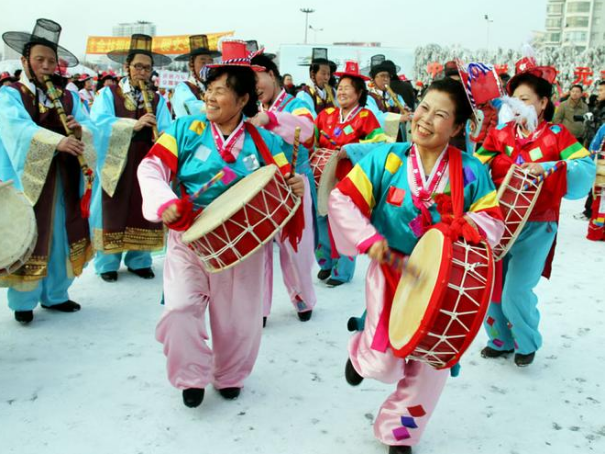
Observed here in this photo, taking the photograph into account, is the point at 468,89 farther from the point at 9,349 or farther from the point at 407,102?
the point at 407,102

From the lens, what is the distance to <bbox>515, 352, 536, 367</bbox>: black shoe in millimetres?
3443

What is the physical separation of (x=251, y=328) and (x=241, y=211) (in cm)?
80

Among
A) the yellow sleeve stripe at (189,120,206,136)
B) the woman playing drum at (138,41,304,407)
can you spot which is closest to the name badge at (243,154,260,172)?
the woman playing drum at (138,41,304,407)

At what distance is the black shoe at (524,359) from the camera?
344cm

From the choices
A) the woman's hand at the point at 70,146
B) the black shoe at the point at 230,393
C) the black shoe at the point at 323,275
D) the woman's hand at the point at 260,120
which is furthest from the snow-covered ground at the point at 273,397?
the woman's hand at the point at 260,120

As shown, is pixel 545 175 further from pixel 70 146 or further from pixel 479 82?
pixel 70 146

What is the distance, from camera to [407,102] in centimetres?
898

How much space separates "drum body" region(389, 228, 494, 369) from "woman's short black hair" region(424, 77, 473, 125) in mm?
599

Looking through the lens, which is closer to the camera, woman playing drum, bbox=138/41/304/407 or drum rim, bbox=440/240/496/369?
drum rim, bbox=440/240/496/369

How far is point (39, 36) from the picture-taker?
3775mm

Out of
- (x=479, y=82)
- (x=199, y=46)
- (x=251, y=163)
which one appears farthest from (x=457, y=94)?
(x=199, y=46)

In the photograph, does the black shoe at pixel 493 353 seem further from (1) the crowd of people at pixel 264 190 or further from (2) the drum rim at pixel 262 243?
(2) the drum rim at pixel 262 243

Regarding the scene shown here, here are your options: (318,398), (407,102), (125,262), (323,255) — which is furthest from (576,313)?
(407,102)

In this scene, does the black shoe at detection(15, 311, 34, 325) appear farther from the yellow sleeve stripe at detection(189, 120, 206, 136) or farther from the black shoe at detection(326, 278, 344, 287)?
the black shoe at detection(326, 278, 344, 287)
